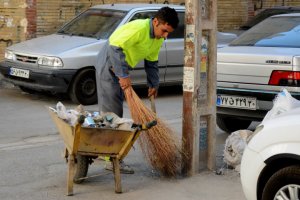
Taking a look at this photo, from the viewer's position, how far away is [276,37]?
26.6 ft

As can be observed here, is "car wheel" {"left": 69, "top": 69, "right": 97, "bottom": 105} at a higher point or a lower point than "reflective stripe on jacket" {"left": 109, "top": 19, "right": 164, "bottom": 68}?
lower

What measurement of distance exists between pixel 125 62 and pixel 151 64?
2.00 ft

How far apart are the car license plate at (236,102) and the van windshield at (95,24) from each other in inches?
157

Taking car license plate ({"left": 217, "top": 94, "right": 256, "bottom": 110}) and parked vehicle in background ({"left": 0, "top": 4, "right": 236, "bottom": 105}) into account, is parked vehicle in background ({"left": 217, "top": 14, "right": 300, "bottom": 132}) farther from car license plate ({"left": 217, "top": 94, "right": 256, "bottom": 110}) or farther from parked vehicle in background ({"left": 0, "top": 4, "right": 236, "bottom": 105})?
parked vehicle in background ({"left": 0, "top": 4, "right": 236, "bottom": 105})

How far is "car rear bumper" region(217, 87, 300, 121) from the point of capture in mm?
7301

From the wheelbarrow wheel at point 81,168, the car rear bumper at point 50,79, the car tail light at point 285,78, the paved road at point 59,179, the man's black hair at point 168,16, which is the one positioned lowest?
the paved road at point 59,179

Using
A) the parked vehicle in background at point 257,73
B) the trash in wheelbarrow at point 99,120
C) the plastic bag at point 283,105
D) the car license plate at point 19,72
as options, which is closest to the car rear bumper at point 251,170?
the plastic bag at point 283,105

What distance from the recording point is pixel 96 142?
577 cm

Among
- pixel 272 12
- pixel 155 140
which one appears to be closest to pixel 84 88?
pixel 155 140

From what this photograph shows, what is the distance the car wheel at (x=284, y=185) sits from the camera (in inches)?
182

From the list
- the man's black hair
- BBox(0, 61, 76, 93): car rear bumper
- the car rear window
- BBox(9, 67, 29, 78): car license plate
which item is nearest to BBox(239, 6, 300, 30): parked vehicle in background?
the car rear window

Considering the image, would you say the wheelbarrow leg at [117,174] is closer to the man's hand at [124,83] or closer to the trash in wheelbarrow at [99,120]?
the trash in wheelbarrow at [99,120]

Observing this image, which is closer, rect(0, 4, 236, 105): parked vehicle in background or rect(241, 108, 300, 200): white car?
rect(241, 108, 300, 200): white car

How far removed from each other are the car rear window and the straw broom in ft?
7.39
